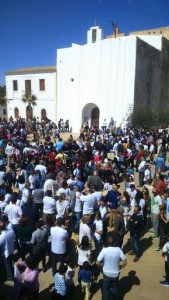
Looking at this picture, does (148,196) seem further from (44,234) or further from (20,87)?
(20,87)

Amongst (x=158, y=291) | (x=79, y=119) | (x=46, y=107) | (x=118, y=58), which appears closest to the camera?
(x=158, y=291)

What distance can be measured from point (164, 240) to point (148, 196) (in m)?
1.38

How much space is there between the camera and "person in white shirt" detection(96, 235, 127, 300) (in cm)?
551

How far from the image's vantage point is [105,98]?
1115 inches

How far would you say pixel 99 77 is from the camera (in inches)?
1105

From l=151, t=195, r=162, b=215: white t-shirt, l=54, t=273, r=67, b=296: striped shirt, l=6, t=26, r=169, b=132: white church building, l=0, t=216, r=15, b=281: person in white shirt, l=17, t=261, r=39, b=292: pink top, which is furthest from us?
l=6, t=26, r=169, b=132: white church building

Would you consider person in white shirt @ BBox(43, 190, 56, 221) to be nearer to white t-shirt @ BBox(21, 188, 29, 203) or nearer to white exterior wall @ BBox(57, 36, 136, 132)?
white t-shirt @ BBox(21, 188, 29, 203)

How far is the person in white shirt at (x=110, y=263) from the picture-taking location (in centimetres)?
551

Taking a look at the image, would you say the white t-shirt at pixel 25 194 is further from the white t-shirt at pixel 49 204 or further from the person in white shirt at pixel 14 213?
the person in white shirt at pixel 14 213

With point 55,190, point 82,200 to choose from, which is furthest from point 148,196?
point 55,190

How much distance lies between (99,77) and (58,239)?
2354 cm

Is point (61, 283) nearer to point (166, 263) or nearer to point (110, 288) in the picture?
point (110, 288)

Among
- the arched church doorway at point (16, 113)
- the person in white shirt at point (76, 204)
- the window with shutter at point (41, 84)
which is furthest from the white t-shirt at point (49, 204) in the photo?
the arched church doorway at point (16, 113)

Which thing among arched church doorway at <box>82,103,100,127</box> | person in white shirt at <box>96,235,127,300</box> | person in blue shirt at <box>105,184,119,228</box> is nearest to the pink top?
person in white shirt at <box>96,235,127,300</box>
